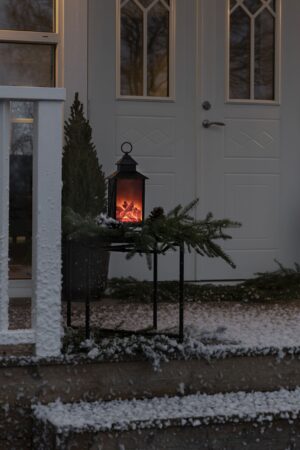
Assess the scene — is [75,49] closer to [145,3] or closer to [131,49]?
[131,49]

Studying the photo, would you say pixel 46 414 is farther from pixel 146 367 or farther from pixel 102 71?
pixel 102 71

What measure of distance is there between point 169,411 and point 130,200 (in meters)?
0.88

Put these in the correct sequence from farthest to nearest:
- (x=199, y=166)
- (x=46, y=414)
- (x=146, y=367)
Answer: (x=199, y=166), (x=146, y=367), (x=46, y=414)

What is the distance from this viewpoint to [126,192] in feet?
10.8

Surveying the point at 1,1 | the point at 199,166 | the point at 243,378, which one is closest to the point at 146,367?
A: the point at 243,378

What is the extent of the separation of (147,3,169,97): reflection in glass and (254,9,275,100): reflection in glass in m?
0.57

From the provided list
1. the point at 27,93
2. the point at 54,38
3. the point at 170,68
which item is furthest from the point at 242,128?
the point at 27,93

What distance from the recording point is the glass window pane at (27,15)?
15.2ft

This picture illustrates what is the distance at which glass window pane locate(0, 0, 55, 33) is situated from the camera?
464cm

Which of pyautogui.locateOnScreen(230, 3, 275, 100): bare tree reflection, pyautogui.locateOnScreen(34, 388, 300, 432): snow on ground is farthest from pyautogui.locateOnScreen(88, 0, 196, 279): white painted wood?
pyautogui.locateOnScreen(34, 388, 300, 432): snow on ground

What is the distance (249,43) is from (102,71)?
95 cm

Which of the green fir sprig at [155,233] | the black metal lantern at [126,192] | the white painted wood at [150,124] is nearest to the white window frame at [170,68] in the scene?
the white painted wood at [150,124]

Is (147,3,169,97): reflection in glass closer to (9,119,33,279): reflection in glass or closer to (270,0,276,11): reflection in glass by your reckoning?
(270,0,276,11): reflection in glass

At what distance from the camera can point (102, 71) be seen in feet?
15.8
